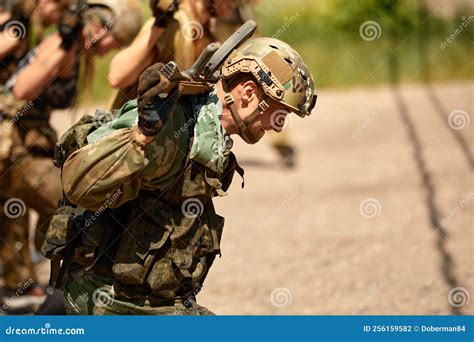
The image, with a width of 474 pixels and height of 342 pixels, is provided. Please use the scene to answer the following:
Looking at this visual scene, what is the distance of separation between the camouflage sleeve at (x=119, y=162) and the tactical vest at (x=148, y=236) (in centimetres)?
15

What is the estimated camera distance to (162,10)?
5641 millimetres

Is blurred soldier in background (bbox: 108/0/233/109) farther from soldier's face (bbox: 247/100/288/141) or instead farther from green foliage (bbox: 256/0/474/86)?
green foliage (bbox: 256/0/474/86)

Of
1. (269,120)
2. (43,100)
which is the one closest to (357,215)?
(43,100)

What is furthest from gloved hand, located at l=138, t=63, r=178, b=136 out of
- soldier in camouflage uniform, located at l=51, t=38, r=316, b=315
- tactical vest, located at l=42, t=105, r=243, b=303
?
tactical vest, located at l=42, t=105, r=243, b=303

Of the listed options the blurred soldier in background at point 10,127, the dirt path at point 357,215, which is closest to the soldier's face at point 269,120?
the blurred soldier in background at point 10,127

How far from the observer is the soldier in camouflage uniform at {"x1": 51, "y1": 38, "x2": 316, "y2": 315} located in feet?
12.6

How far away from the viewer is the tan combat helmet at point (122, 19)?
654cm

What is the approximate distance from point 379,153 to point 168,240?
8626 millimetres

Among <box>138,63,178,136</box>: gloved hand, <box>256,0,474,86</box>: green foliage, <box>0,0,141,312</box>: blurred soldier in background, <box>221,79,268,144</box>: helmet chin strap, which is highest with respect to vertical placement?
<box>138,63,178,136</box>: gloved hand

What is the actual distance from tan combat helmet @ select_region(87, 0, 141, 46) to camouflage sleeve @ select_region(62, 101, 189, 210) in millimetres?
2861

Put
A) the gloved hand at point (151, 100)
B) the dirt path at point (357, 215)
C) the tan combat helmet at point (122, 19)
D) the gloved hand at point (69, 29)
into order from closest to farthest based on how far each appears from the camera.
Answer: the gloved hand at point (151, 100), the gloved hand at point (69, 29), the tan combat helmet at point (122, 19), the dirt path at point (357, 215)

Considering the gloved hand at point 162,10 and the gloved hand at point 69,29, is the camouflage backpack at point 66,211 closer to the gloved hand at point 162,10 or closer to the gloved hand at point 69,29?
the gloved hand at point 162,10

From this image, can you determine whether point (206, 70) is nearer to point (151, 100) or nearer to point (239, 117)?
point (239, 117)

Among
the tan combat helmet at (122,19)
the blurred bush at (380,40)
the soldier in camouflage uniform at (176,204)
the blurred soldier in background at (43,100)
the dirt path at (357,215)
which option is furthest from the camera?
A: the blurred bush at (380,40)
